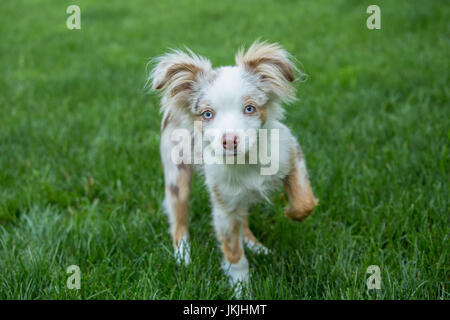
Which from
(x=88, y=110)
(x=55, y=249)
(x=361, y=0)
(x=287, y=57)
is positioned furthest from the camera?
(x=361, y=0)

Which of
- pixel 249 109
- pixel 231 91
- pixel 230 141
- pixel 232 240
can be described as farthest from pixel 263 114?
pixel 232 240

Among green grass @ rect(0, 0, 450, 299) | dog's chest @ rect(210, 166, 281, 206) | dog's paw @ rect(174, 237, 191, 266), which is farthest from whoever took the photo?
dog's paw @ rect(174, 237, 191, 266)

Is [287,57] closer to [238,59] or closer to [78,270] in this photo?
[238,59]

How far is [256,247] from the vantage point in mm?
3062

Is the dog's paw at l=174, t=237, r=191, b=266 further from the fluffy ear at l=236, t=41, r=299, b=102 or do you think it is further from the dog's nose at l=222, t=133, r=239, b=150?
the fluffy ear at l=236, t=41, r=299, b=102

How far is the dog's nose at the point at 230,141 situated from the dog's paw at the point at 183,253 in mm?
912

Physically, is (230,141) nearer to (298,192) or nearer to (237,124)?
(237,124)

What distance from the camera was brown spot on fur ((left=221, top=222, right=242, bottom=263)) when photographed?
2.72m

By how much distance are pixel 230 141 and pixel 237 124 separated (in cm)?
10

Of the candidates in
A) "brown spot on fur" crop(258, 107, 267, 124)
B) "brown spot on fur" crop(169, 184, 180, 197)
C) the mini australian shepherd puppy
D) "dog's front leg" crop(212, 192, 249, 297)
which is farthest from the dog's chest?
"brown spot on fur" crop(169, 184, 180, 197)

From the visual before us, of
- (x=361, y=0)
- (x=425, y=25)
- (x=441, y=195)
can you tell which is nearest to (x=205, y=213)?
(x=441, y=195)

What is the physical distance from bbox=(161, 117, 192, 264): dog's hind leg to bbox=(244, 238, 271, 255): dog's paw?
0.39 meters
